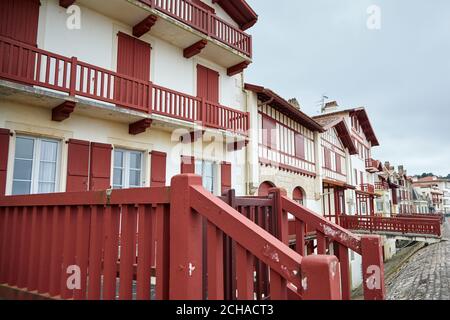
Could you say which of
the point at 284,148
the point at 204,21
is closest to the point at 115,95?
the point at 204,21

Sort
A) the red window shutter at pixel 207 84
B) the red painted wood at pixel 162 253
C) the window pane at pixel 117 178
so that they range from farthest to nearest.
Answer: the red window shutter at pixel 207 84 → the window pane at pixel 117 178 → the red painted wood at pixel 162 253

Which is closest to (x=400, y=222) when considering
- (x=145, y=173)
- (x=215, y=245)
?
(x=145, y=173)

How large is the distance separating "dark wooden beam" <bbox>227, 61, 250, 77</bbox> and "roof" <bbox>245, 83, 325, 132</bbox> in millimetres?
774

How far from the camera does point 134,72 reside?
366 inches

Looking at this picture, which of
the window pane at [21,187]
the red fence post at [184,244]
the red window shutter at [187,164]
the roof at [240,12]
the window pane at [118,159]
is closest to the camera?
the red fence post at [184,244]

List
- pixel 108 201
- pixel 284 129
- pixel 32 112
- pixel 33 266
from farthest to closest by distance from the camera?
pixel 284 129 < pixel 32 112 < pixel 33 266 < pixel 108 201

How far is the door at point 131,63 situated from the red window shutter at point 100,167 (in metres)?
1.32

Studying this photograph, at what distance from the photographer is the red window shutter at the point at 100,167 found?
7895mm

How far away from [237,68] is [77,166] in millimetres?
7186

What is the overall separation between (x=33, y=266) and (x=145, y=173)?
20.8 feet

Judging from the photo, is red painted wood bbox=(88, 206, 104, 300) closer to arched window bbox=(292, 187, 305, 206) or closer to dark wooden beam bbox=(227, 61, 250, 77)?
dark wooden beam bbox=(227, 61, 250, 77)

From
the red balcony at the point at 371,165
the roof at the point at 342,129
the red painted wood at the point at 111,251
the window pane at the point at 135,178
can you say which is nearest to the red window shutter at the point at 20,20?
the window pane at the point at 135,178

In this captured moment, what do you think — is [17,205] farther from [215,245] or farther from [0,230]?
[215,245]

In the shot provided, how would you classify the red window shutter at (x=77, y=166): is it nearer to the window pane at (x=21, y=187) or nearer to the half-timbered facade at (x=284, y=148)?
the window pane at (x=21, y=187)
